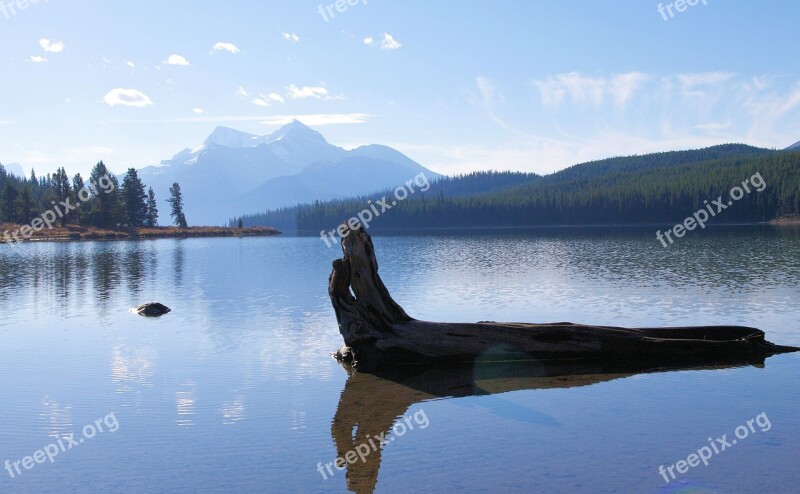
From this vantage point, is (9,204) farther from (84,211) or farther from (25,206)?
(84,211)

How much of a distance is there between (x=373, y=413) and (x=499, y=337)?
17.7 feet

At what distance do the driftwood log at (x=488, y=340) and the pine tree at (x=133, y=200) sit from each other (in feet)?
457

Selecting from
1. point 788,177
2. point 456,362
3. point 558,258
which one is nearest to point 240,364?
point 456,362

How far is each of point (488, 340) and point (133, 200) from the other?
144923mm

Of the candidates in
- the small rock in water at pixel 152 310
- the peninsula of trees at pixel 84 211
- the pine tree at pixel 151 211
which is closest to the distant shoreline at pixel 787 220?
the peninsula of trees at pixel 84 211

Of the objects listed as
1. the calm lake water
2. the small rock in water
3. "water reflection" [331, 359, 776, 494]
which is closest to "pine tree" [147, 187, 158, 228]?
the calm lake water

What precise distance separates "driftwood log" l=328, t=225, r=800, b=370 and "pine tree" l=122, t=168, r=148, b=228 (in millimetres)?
139271

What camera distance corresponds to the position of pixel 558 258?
62.5 metres

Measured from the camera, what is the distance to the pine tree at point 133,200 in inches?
5822

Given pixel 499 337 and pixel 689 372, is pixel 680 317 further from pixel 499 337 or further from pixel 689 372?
pixel 499 337

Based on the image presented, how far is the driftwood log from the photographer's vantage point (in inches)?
751

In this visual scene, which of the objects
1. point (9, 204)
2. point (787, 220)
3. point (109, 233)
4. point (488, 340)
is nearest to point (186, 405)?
point (488, 340)

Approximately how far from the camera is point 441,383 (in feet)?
→ 57.5

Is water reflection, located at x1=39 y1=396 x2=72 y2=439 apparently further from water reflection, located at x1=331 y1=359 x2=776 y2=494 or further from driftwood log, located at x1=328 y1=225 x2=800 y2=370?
driftwood log, located at x1=328 y1=225 x2=800 y2=370
